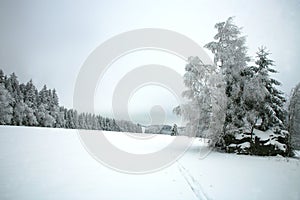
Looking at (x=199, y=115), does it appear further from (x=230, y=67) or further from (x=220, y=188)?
(x=220, y=188)

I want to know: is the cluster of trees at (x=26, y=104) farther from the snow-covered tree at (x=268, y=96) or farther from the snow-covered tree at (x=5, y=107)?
the snow-covered tree at (x=268, y=96)

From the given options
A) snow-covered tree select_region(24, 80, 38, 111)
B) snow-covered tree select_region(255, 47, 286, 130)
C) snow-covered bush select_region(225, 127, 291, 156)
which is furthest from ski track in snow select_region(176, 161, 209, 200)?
snow-covered tree select_region(24, 80, 38, 111)

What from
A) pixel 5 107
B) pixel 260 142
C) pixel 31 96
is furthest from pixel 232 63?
pixel 31 96

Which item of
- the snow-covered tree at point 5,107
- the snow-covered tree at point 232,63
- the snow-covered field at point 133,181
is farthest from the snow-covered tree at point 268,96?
the snow-covered tree at point 5,107

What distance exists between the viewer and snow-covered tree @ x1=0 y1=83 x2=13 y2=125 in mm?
31031

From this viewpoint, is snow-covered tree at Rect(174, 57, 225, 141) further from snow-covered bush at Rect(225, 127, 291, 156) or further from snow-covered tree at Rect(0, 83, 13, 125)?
snow-covered tree at Rect(0, 83, 13, 125)

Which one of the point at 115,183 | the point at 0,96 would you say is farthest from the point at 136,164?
the point at 0,96

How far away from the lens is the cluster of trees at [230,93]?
49.6ft

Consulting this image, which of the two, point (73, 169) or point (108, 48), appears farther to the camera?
point (108, 48)

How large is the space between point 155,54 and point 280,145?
21.3 m

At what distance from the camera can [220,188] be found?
269 inches

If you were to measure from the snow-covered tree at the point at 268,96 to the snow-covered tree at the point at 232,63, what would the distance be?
161 centimetres

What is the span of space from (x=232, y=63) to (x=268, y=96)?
4653 millimetres

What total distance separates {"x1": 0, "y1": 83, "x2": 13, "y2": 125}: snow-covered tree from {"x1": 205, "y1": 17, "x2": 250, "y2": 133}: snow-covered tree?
35904 mm
